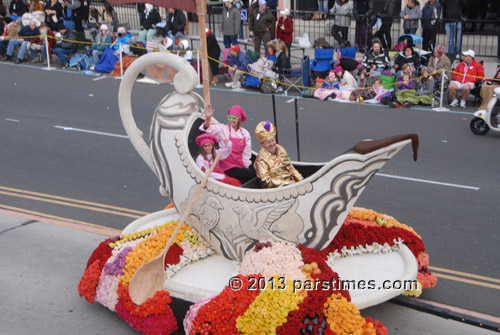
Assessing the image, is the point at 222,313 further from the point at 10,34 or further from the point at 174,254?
the point at 10,34

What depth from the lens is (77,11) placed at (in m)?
21.8

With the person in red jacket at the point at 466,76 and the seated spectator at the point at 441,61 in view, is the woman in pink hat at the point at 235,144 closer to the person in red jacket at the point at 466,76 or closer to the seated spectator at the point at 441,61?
the person in red jacket at the point at 466,76

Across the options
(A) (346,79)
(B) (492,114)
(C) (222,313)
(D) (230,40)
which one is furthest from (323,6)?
(C) (222,313)

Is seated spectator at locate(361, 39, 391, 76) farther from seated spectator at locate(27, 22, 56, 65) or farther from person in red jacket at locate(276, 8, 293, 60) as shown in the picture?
seated spectator at locate(27, 22, 56, 65)

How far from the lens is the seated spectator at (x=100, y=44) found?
20.1 metres

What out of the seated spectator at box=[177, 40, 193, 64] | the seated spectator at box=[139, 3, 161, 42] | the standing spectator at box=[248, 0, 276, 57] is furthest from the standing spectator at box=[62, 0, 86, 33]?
the standing spectator at box=[248, 0, 276, 57]

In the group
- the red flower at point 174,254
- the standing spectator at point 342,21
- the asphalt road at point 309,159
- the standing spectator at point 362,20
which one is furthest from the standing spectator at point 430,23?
the red flower at point 174,254

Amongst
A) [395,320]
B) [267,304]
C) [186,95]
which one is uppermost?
[186,95]

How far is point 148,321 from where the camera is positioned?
6.90 meters

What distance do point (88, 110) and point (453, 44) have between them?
32.2ft

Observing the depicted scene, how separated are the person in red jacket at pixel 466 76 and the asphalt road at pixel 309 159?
0.50m

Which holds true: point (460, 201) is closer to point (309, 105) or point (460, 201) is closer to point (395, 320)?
point (395, 320)

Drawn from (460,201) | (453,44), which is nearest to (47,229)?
(460,201)

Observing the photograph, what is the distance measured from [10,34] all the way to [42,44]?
1.35 m
